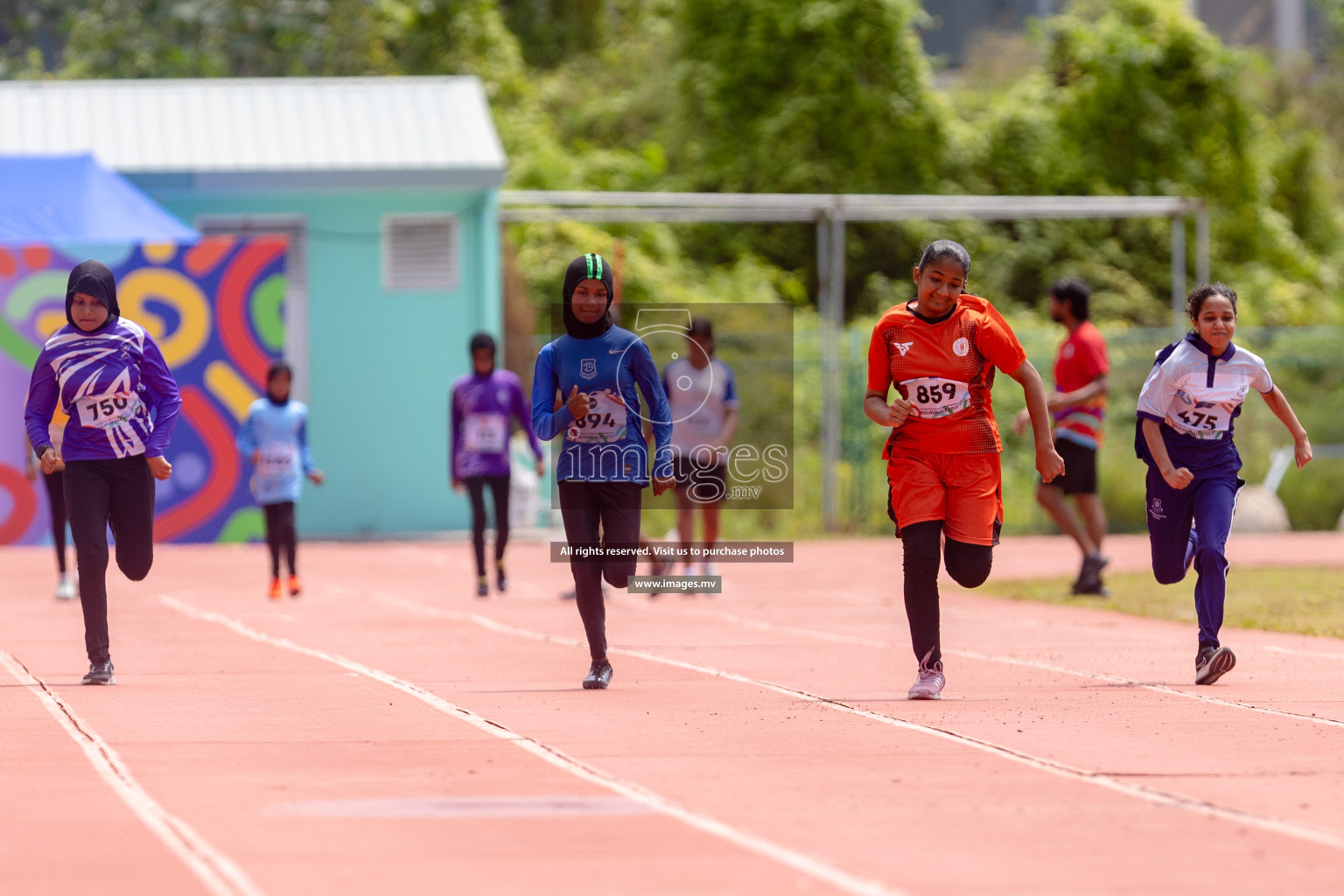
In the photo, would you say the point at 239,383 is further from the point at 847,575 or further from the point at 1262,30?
the point at 1262,30

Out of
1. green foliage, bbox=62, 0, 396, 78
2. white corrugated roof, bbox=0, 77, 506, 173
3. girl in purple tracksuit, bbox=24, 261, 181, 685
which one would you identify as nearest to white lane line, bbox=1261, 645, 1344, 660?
girl in purple tracksuit, bbox=24, 261, 181, 685

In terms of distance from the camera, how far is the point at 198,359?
851 inches

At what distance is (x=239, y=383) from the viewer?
71.1ft

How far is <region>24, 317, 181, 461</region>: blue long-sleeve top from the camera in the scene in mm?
9594

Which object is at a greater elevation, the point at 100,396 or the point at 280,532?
the point at 100,396

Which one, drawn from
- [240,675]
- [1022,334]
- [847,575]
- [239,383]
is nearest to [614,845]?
[240,675]

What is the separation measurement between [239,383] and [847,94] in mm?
16347

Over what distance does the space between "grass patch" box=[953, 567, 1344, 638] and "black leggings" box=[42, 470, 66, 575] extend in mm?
6760

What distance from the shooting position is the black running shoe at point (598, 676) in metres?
9.52

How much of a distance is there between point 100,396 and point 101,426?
0.14 metres

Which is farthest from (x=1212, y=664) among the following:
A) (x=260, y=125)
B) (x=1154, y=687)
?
(x=260, y=125)

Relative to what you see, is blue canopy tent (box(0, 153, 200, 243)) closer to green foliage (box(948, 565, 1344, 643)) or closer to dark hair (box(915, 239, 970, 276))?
green foliage (box(948, 565, 1344, 643))

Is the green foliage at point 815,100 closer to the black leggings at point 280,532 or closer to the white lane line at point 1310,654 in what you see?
the black leggings at point 280,532

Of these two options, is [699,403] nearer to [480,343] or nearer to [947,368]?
[480,343]
